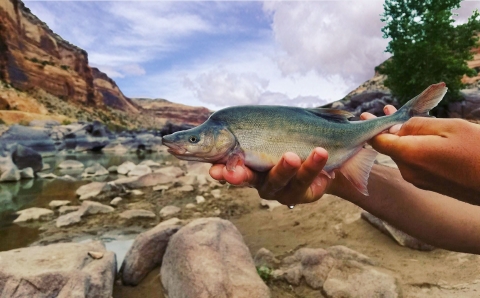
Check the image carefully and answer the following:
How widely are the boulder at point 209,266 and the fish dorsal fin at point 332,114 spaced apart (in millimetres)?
2317

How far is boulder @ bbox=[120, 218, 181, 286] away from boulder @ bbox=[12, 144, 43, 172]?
13994 millimetres

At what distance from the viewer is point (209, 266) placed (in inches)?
169

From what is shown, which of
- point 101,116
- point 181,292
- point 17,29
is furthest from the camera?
point 101,116

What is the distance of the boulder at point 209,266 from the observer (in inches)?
158

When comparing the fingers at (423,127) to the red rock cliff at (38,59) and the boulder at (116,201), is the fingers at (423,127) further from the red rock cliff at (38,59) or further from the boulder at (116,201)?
the red rock cliff at (38,59)

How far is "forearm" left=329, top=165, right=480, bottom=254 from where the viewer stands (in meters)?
3.08

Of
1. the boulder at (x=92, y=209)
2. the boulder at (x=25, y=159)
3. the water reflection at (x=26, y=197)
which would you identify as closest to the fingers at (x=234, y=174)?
the water reflection at (x=26, y=197)

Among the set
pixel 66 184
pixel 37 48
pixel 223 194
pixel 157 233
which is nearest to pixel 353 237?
pixel 157 233

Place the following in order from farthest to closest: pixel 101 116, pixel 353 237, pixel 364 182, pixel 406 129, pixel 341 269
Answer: pixel 101 116 < pixel 353 237 < pixel 341 269 < pixel 364 182 < pixel 406 129

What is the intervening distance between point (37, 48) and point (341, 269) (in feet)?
325

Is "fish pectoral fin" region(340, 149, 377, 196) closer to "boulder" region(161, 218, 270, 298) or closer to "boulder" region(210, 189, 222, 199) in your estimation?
"boulder" region(161, 218, 270, 298)

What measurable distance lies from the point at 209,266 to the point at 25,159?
15984 mm

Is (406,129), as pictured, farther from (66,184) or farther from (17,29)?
(17,29)

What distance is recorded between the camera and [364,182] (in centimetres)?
282
